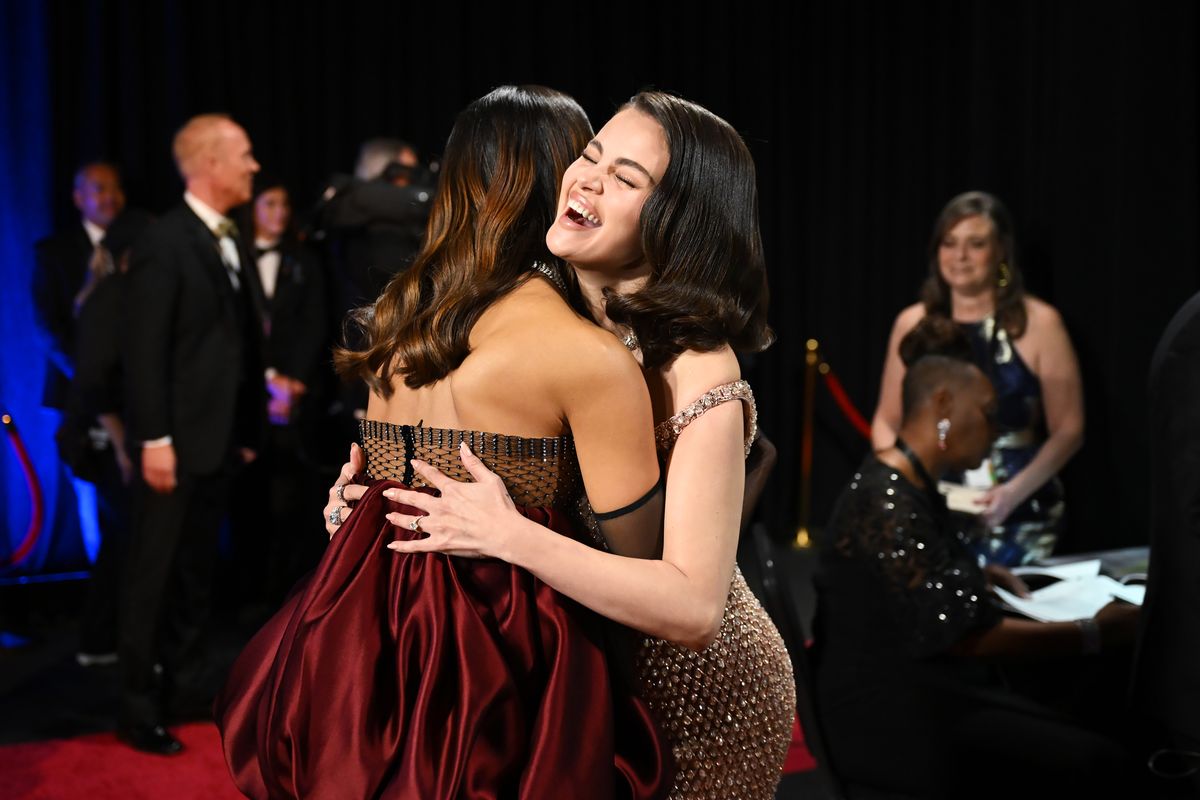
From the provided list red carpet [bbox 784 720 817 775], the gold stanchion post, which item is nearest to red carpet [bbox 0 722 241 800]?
red carpet [bbox 784 720 817 775]

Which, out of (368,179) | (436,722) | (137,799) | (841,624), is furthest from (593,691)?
(368,179)

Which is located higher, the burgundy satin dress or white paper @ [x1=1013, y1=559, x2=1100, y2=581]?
the burgundy satin dress

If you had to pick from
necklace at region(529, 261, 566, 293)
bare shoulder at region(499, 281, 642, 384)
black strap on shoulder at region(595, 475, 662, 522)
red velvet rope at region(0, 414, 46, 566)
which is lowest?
red velvet rope at region(0, 414, 46, 566)

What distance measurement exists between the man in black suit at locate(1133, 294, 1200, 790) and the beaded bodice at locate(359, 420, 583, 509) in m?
1.11

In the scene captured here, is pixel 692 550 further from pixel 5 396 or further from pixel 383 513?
pixel 5 396

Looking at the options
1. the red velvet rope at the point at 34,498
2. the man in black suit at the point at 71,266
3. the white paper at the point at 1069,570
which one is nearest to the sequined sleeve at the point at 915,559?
the white paper at the point at 1069,570

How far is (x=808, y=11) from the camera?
6.25 metres

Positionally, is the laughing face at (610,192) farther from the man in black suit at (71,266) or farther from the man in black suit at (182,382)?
the man in black suit at (71,266)

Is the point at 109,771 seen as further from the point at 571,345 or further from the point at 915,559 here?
the point at 571,345

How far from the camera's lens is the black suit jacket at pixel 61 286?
4.53m

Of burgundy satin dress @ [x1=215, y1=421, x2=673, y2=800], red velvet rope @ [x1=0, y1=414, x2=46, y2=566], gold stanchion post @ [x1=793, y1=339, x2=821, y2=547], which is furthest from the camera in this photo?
gold stanchion post @ [x1=793, y1=339, x2=821, y2=547]

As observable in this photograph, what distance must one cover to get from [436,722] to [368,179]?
139 inches

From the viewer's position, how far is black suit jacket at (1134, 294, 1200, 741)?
2.03m

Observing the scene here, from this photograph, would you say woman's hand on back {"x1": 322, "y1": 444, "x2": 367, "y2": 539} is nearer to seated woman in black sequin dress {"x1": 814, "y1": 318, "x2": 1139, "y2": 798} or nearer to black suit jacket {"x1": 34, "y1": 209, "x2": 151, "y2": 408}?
seated woman in black sequin dress {"x1": 814, "y1": 318, "x2": 1139, "y2": 798}
